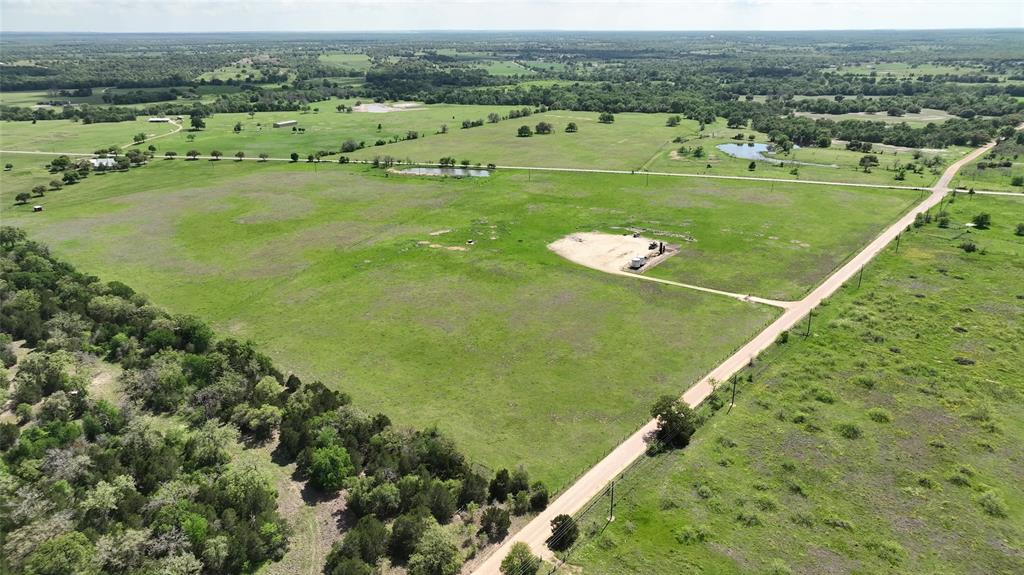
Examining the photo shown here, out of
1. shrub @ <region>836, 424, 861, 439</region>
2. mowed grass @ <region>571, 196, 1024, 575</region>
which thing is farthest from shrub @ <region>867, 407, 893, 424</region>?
shrub @ <region>836, 424, 861, 439</region>

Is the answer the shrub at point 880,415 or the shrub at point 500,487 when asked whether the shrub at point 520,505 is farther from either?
the shrub at point 880,415

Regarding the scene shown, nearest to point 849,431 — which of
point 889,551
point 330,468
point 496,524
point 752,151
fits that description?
point 889,551

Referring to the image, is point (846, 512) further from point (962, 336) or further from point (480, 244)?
point (480, 244)

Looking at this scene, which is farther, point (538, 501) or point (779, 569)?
point (538, 501)

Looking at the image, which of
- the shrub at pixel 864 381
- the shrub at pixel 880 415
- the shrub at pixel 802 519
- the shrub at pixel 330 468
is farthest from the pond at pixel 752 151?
the shrub at pixel 330 468

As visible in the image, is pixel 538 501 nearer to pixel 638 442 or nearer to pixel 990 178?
pixel 638 442

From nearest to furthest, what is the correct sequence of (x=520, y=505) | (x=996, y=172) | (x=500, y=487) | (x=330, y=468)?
(x=520, y=505) < (x=500, y=487) < (x=330, y=468) < (x=996, y=172)
